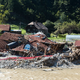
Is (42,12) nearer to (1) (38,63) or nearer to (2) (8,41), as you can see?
(2) (8,41)

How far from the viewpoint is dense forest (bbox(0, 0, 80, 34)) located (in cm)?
6881

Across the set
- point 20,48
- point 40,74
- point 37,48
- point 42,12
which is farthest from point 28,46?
point 42,12

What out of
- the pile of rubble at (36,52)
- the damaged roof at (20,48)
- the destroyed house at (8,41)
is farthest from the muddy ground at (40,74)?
the destroyed house at (8,41)

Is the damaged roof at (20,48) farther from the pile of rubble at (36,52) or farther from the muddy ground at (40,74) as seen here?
the muddy ground at (40,74)

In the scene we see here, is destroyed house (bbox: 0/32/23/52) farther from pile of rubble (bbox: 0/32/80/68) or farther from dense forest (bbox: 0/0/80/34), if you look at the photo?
dense forest (bbox: 0/0/80/34)

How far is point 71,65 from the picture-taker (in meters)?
20.1

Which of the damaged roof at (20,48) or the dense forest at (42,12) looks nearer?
the damaged roof at (20,48)

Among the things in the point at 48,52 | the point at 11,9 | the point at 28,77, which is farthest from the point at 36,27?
the point at 28,77

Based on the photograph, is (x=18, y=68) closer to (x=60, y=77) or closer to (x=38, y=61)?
(x=38, y=61)

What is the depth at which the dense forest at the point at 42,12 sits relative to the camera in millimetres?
68812

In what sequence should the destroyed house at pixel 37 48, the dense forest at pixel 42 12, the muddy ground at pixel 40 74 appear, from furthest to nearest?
the dense forest at pixel 42 12 < the destroyed house at pixel 37 48 < the muddy ground at pixel 40 74

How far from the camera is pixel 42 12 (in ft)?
246

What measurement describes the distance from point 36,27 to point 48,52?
99.5ft

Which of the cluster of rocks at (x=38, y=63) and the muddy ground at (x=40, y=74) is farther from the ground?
the cluster of rocks at (x=38, y=63)
